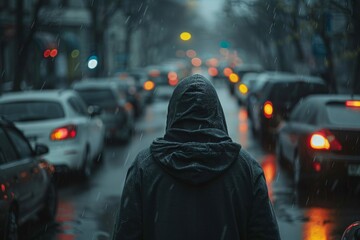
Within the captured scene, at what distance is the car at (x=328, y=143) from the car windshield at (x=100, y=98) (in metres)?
8.04

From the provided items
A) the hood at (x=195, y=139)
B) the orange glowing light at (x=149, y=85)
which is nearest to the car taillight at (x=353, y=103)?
the hood at (x=195, y=139)

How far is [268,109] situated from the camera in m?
20.0

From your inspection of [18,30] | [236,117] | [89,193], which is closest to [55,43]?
[236,117]

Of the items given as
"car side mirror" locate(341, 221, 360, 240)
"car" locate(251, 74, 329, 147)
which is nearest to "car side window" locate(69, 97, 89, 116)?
"car" locate(251, 74, 329, 147)

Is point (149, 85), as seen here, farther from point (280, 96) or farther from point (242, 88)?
point (280, 96)

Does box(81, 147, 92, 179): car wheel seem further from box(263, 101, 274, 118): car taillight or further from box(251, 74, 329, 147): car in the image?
box(263, 101, 274, 118): car taillight

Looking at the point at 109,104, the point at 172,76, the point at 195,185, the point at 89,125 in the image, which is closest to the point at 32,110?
the point at 89,125

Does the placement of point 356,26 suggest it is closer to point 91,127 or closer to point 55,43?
point 91,127

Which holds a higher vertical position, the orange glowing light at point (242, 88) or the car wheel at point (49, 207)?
the car wheel at point (49, 207)

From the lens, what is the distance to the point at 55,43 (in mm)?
47812

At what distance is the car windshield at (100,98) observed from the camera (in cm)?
2033

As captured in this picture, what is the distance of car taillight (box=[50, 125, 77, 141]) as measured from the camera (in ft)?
43.7

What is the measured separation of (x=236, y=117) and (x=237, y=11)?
27.3 meters

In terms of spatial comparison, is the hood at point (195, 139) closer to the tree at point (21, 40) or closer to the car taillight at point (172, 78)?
the tree at point (21, 40)
